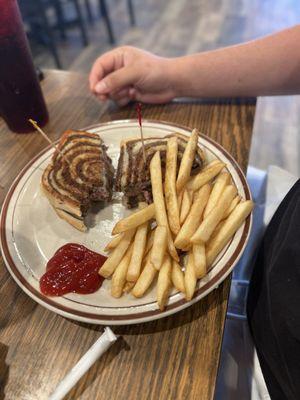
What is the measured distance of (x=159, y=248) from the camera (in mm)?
979

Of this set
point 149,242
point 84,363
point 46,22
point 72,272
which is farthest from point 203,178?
point 46,22

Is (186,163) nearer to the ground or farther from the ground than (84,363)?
farther from the ground

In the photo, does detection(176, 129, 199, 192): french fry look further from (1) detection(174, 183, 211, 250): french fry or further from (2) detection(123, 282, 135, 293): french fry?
(2) detection(123, 282, 135, 293): french fry

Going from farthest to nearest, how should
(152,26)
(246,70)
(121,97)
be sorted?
1. (152,26)
2. (121,97)
3. (246,70)

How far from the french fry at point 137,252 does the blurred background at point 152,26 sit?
3.10 meters

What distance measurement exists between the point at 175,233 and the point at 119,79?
0.96 m

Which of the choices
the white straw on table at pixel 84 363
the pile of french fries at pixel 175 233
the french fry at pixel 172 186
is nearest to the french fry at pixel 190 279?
the pile of french fries at pixel 175 233

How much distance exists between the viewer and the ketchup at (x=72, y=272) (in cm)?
103

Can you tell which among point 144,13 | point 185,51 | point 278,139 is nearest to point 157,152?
point 278,139

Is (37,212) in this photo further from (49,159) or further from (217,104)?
(217,104)

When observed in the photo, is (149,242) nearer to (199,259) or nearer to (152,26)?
(199,259)

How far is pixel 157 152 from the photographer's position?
1278 mm

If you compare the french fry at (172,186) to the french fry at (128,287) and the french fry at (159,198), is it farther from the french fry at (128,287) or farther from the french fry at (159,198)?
the french fry at (128,287)

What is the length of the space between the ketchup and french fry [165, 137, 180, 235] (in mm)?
273
